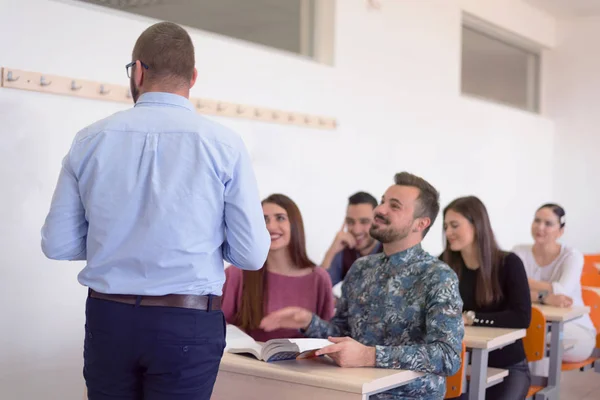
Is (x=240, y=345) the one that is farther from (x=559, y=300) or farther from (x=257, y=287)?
(x=559, y=300)

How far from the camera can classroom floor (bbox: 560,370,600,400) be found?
5246 mm

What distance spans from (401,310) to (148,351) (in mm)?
1176

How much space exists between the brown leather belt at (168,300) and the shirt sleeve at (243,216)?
5.3 inches

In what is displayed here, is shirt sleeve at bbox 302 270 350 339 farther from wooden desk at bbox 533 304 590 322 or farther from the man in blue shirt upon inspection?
wooden desk at bbox 533 304 590 322

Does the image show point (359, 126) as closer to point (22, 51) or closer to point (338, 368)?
point (22, 51)

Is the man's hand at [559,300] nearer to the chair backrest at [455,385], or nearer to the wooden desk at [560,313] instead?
the wooden desk at [560,313]

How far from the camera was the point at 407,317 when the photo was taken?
2.63m

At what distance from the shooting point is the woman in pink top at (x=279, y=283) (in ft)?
10.9

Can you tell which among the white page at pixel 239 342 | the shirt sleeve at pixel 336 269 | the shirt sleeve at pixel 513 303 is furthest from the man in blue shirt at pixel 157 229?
the shirt sleeve at pixel 336 269

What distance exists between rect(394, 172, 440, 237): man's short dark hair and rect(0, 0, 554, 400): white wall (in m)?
1.56

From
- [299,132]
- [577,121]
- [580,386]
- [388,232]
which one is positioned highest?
[577,121]

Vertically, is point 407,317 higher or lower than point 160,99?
lower

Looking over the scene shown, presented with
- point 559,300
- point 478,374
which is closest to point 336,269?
point 559,300

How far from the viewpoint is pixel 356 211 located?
15.3 feet
